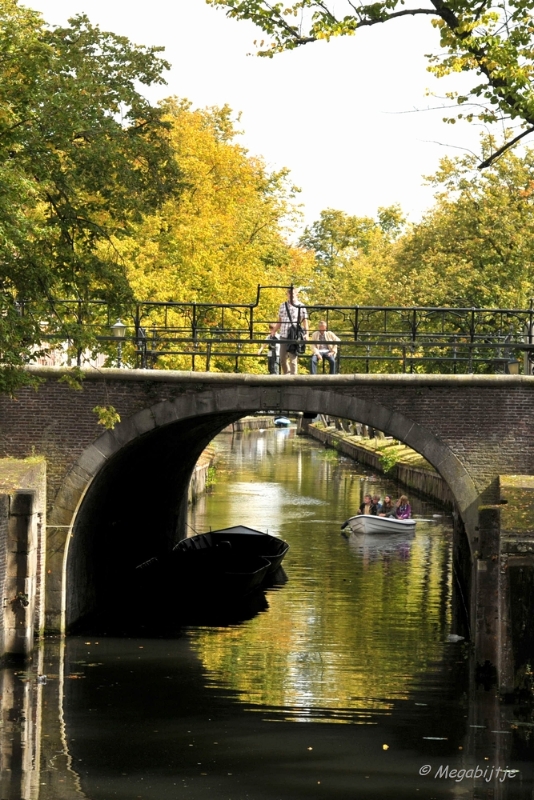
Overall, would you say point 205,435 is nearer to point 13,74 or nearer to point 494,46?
point 13,74

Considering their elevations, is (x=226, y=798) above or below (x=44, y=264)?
below

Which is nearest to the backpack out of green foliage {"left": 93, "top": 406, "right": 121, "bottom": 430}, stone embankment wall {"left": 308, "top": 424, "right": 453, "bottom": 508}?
green foliage {"left": 93, "top": 406, "right": 121, "bottom": 430}

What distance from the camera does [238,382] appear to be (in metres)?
21.7

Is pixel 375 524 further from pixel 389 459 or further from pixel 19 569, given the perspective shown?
pixel 19 569

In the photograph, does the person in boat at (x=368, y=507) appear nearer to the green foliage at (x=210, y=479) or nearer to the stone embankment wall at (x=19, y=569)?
the green foliage at (x=210, y=479)

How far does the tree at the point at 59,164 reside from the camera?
16.8 metres

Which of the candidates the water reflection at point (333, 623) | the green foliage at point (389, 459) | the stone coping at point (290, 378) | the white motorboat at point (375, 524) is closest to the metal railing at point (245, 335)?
the stone coping at point (290, 378)

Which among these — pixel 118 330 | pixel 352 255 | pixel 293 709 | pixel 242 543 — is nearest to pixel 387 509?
pixel 242 543

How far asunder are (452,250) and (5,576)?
24825mm

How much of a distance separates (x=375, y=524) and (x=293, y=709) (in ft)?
62.2

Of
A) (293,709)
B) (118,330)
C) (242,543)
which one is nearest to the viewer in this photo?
(293,709)

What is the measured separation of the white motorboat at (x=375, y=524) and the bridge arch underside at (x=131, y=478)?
917 centimetres

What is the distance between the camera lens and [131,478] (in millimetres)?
26078

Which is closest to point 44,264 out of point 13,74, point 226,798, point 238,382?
point 13,74
